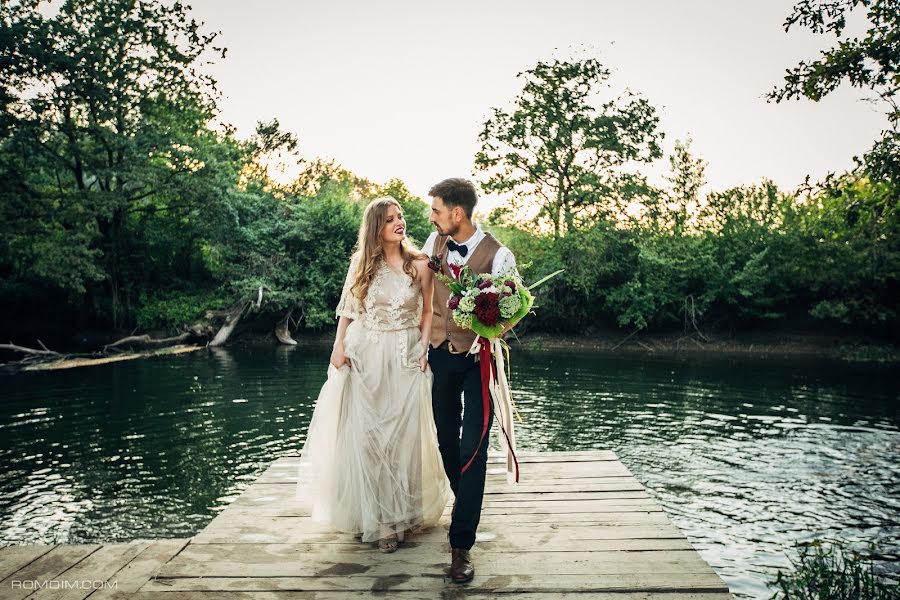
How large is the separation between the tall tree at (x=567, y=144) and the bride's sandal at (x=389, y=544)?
27.9 m

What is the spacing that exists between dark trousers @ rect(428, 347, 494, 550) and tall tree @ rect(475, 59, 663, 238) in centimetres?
2763

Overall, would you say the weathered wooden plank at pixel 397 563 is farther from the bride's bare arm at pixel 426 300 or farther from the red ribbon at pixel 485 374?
the bride's bare arm at pixel 426 300

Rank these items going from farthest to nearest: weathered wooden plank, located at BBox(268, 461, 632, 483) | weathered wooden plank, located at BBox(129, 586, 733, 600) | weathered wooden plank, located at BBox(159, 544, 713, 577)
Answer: weathered wooden plank, located at BBox(268, 461, 632, 483)
weathered wooden plank, located at BBox(159, 544, 713, 577)
weathered wooden plank, located at BBox(129, 586, 733, 600)

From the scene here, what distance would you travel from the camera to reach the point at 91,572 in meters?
3.98

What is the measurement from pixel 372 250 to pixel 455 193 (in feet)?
2.32

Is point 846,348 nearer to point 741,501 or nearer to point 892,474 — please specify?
point 892,474

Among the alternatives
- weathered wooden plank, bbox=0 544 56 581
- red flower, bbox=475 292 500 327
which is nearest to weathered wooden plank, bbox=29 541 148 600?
weathered wooden plank, bbox=0 544 56 581

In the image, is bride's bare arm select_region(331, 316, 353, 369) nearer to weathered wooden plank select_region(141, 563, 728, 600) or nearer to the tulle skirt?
the tulle skirt

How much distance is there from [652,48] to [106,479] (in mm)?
21365

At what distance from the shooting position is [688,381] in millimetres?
17672

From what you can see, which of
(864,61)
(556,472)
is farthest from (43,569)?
(864,61)

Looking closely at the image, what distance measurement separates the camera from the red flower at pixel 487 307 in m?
3.74

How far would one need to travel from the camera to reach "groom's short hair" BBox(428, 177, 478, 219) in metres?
3.96

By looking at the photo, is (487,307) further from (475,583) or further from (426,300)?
(475,583)
